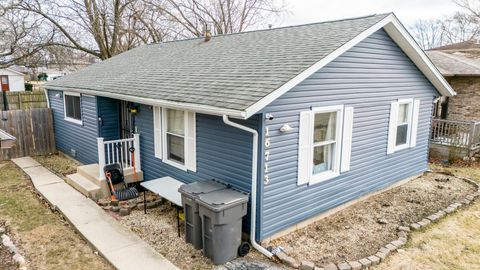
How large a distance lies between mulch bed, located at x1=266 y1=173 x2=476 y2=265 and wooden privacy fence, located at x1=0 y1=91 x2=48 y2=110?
787 inches

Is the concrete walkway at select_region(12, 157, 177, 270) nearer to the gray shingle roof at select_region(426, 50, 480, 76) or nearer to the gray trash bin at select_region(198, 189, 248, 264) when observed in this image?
the gray trash bin at select_region(198, 189, 248, 264)

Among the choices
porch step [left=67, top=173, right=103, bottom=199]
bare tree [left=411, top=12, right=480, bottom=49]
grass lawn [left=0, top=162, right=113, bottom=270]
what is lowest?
grass lawn [left=0, top=162, right=113, bottom=270]

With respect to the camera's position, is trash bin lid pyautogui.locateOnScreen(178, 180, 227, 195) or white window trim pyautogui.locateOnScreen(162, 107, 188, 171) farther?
white window trim pyautogui.locateOnScreen(162, 107, 188, 171)

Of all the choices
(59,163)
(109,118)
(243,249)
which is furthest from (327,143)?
(59,163)

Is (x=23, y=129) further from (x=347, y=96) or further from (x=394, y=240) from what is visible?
(x=394, y=240)

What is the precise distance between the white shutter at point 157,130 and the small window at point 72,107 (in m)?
4.06

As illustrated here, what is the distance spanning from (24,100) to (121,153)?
637 inches

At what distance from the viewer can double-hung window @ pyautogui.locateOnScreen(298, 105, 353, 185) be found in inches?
248

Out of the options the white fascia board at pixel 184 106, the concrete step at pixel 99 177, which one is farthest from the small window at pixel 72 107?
the concrete step at pixel 99 177

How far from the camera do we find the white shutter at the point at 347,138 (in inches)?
279

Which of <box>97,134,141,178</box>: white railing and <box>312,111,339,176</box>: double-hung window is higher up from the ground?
<box>312,111,339,176</box>: double-hung window

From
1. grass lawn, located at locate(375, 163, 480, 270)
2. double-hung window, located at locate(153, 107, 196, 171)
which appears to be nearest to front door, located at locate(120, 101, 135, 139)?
double-hung window, located at locate(153, 107, 196, 171)

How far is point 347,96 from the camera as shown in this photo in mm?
7086

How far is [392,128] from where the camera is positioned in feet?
27.8
